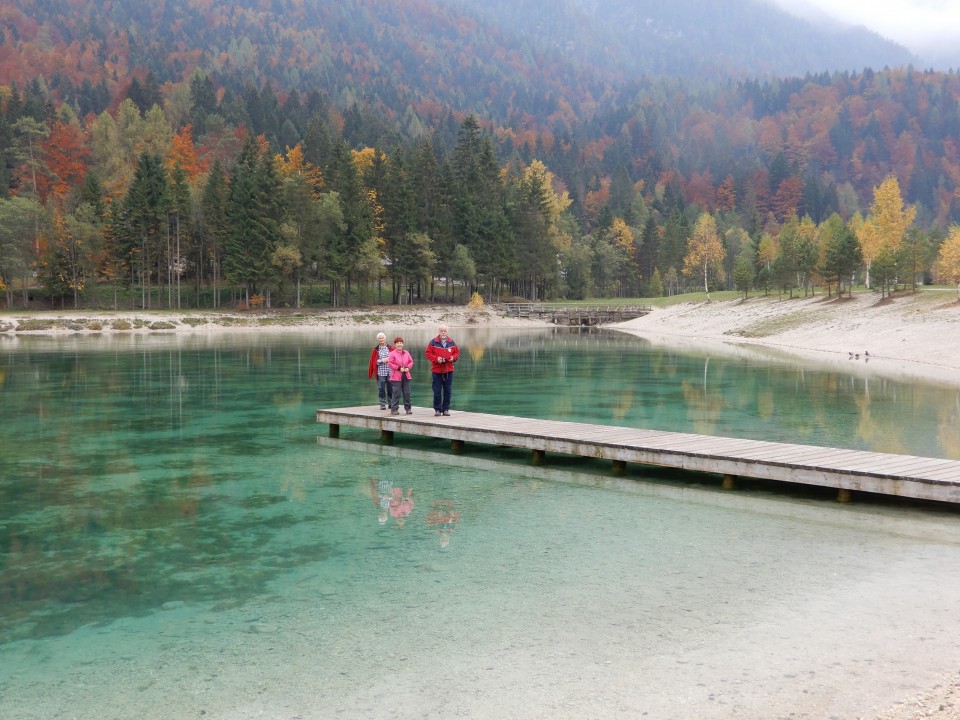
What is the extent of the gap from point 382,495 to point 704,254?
122290 mm

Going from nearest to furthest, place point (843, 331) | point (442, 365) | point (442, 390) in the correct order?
point (442, 365)
point (442, 390)
point (843, 331)

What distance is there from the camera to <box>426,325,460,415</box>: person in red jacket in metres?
19.9

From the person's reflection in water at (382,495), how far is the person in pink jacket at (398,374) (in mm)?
4414

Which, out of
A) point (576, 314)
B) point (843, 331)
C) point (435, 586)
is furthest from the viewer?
point (576, 314)

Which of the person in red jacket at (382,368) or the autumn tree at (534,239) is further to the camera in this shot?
the autumn tree at (534,239)

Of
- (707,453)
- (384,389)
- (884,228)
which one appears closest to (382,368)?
(384,389)

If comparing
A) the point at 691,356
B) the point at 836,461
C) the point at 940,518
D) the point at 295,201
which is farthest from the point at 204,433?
the point at 295,201

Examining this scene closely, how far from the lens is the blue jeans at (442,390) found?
797 inches

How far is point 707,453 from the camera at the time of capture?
1561cm

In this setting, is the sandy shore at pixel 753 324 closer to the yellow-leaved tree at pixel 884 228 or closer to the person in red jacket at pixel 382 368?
the yellow-leaved tree at pixel 884 228

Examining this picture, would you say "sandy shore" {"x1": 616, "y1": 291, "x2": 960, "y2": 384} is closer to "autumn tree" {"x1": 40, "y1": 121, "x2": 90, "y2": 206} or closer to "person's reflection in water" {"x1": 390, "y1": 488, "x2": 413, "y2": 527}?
"person's reflection in water" {"x1": 390, "y1": 488, "x2": 413, "y2": 527}

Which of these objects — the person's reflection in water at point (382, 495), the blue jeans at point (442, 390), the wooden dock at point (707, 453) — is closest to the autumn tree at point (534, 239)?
the blue jeans at point (442, 390)

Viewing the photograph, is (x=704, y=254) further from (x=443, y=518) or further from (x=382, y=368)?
(x=443, y=518)

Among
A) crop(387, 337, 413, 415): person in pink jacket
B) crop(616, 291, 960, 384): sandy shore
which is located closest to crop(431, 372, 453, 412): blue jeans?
crop(387, 337, 413, 415): person in pink jacket
